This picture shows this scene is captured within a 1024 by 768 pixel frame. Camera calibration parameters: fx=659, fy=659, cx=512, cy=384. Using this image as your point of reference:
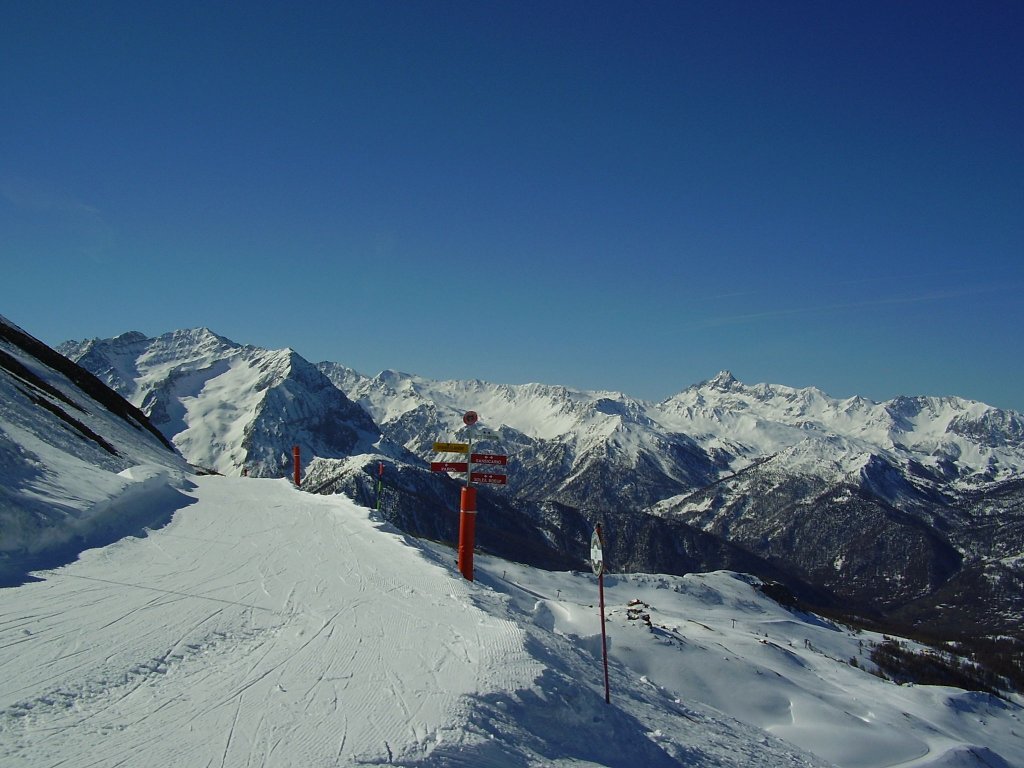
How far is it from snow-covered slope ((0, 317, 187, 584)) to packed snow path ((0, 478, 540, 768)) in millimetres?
922

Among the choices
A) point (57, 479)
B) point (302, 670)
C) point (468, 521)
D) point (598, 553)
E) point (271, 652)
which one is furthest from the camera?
point (468, 521)

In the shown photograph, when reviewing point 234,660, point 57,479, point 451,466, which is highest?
point 451,466

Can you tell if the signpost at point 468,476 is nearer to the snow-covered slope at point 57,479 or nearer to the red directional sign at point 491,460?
the red directional sign at point 491,460

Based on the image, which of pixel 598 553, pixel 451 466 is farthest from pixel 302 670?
pixel 451 466

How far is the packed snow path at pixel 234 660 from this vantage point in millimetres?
7117

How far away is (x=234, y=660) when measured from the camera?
952 cm

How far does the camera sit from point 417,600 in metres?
14.2

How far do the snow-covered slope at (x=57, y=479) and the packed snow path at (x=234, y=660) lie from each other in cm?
92

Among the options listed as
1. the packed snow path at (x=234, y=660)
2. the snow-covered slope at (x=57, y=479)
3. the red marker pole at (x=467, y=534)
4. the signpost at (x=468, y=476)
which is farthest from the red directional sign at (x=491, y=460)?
the snow-covered slope at (x=57, y=479)

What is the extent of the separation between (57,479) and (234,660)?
12.1 meters

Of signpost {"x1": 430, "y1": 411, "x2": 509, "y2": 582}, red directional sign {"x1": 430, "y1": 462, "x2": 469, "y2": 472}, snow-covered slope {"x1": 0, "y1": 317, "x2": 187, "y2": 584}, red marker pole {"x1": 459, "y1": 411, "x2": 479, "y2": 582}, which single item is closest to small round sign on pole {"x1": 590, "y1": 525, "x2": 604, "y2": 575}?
signpost {"x1": 430, "y1": 411, "x2": 509, "y2": 582}

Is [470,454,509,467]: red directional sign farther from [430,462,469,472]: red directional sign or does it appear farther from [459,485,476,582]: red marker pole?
[459,485,476,582]: red marker pole

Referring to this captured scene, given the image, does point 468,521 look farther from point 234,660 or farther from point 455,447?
point 234,660

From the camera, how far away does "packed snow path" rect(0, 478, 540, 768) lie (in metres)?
7.12
